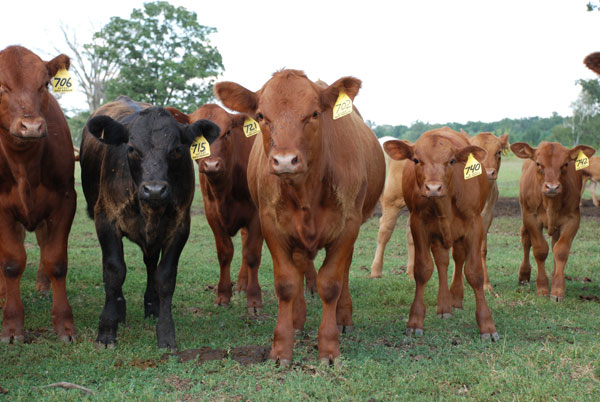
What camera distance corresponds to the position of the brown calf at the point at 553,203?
7852 mm

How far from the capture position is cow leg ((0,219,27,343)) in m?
5.51

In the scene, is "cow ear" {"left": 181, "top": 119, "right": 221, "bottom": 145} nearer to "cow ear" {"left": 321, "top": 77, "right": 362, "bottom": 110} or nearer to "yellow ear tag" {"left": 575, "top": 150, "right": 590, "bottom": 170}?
"cow ear" {"left": 321, "top": 77, "right": 362, "bottom": 110}

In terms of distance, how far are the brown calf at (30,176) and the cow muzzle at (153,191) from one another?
989mm

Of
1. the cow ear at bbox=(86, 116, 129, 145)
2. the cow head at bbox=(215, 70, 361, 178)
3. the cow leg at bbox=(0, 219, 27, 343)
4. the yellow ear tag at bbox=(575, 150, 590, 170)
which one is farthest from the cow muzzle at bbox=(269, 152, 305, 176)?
the yellow ear tag at bbox=(575, 150, 590, 170)

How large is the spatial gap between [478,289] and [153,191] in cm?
331

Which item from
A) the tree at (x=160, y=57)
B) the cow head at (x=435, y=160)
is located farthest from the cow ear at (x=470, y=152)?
the tree at (x=160, y=57)

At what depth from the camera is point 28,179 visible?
18.3 feet

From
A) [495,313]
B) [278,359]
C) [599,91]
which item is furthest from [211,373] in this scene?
[599,91]

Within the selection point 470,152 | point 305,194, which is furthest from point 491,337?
point 305,194

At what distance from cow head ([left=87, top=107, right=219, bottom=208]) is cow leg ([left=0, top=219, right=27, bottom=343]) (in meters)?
1.26

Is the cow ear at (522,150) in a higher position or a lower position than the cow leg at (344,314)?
higher

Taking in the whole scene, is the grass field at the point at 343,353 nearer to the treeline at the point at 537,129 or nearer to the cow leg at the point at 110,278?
the cow leg at the point at 110,278

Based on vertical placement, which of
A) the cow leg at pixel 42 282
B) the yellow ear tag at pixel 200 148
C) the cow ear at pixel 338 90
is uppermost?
the cow ear at pixel 338 90

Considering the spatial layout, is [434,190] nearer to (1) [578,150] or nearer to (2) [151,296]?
(2) [151,296]
